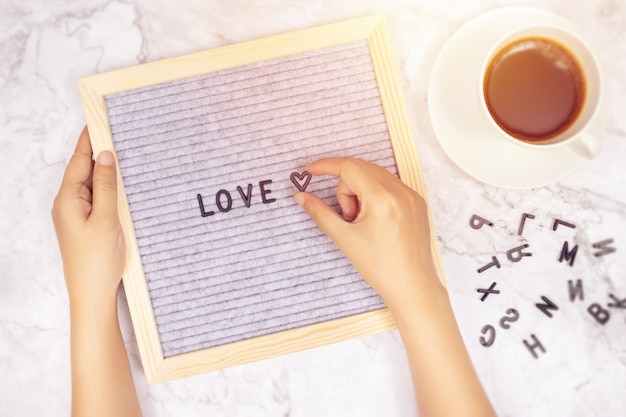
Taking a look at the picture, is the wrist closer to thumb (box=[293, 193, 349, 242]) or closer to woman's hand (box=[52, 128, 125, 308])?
thumb (box=[293, 193, 349, 242])

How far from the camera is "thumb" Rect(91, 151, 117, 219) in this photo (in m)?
0.69

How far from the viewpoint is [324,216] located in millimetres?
662

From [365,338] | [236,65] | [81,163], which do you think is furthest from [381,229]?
[81,163]

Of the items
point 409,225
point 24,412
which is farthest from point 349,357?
point 24,412

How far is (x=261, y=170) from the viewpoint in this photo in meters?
0.71

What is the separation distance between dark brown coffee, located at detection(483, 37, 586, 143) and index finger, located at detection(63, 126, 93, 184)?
53 centimetres

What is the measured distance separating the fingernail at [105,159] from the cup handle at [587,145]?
0.58m

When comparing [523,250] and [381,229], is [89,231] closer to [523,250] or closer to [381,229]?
[381,229]

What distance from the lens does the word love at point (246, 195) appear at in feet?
2.34

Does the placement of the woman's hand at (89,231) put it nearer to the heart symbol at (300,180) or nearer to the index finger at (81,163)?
the index finger at (81,163)

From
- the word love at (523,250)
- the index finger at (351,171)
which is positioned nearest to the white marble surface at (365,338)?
the word love at (523,250)

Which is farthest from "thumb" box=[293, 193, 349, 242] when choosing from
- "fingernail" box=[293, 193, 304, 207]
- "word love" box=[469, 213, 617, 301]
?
"word love" box=[469, 213, 617, 301]

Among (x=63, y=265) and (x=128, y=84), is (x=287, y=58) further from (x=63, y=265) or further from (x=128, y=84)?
(x=63, y=265)

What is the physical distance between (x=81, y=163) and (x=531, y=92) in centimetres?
60
